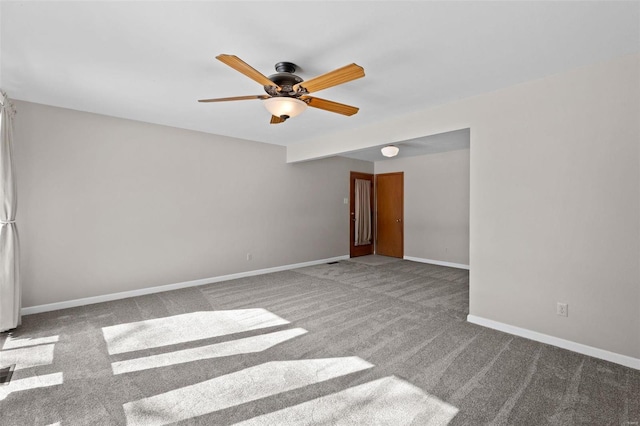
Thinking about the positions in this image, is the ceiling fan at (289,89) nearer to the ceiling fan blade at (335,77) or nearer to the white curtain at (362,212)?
the ceiling fan blade at (335,77)

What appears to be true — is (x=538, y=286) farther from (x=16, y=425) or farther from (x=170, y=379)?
(x=16, y=425)

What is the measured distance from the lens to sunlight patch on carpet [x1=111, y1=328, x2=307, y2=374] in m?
2.45

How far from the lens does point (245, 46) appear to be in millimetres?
2275

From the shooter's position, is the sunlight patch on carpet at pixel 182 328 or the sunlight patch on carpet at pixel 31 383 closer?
the sunlight patch on carpet at pixel 31 383

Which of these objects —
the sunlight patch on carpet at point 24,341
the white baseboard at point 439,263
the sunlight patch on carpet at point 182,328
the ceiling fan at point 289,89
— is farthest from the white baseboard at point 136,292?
the ceiling fan at point 289,89

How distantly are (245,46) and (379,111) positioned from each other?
2056 millimetres

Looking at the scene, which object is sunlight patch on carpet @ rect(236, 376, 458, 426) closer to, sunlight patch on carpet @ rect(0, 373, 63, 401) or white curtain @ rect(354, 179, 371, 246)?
sunlight patch on carpet @ rect(0, 373, 63, 401)

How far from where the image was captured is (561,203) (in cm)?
278

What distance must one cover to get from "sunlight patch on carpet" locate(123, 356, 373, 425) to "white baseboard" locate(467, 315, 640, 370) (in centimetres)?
162

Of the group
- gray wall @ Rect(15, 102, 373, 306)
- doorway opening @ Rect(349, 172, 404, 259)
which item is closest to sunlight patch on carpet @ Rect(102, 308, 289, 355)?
gray wall @ Rect(15, 102, 373, 306)

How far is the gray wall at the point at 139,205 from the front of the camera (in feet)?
11.9

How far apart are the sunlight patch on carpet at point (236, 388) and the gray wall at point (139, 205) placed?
277 cm

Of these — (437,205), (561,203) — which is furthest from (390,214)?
(561,203)

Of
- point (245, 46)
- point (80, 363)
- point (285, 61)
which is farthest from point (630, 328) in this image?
point (80, 363)
